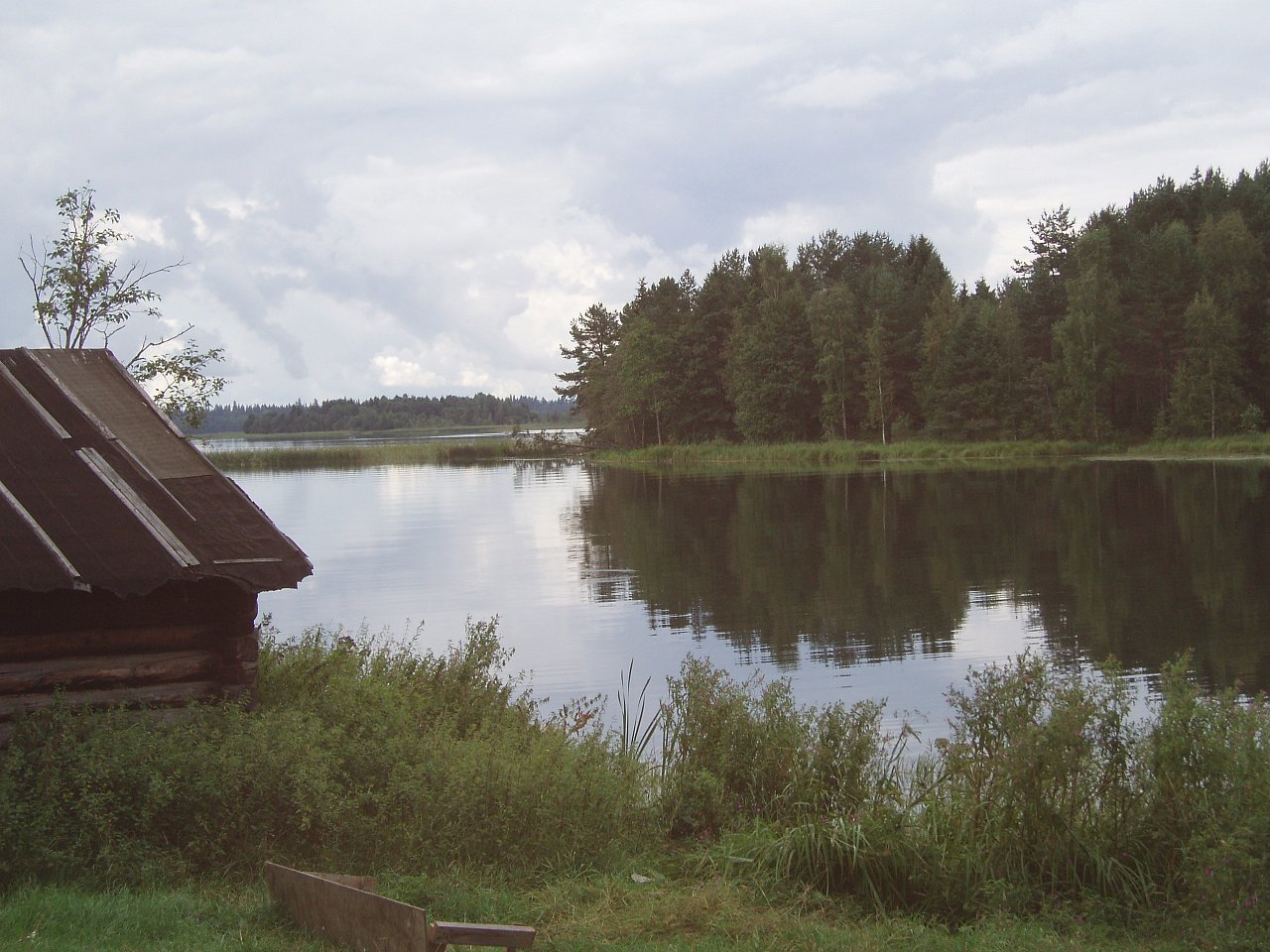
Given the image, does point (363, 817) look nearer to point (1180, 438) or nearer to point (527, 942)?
point (527, 942)

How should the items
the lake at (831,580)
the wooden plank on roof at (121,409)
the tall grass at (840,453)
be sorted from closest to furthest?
the wooden plank on roof at (121,409) < the lake at (831,580) < the tall grass at (840,453)

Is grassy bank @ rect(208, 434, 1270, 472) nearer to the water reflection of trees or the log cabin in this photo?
the water reflection of trees

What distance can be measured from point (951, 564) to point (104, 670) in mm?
21609

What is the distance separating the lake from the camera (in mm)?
17156

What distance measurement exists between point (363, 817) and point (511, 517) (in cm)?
3549

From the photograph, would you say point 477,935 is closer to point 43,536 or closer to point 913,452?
point 43,536

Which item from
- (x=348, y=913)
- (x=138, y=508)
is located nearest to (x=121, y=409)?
(x=138, y=508)

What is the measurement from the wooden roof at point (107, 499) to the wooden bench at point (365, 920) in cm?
260

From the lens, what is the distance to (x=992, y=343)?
2662 inches

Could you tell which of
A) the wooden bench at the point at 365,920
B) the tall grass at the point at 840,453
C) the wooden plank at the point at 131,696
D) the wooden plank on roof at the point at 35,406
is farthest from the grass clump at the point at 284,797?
the tall grass at the point at 840,453

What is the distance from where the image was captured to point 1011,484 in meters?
47.3

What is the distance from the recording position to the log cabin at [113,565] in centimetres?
772

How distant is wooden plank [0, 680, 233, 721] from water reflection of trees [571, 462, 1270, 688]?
10.2m

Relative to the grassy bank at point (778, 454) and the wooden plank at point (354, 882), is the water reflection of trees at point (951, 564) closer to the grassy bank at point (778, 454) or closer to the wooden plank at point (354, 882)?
the wooden plank at point (354, 882)
